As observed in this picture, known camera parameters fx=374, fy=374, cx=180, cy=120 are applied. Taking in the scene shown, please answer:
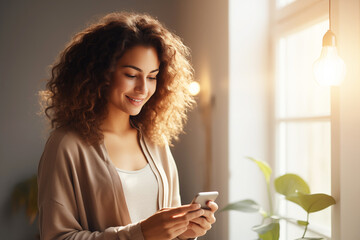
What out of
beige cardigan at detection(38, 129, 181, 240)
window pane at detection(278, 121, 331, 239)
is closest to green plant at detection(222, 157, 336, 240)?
window pane at detection(278, 121, 331, 239)

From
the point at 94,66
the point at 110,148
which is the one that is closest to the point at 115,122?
the point at 110,148

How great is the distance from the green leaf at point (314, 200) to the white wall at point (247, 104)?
87 cm

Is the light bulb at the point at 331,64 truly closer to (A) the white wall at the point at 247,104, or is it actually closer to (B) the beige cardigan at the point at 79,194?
(B) the beige cardigan at the point at 79,194

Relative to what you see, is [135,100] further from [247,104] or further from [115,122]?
[247,104]

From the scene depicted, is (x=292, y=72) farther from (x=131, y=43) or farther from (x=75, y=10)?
(x=75, y=10)

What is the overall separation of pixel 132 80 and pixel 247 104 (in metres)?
1.22

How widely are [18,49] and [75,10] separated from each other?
25.3 inches

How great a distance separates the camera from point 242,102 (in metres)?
2.31

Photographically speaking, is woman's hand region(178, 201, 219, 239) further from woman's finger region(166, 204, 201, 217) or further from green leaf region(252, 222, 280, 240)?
green leaf region(252, 222, 280, 240)

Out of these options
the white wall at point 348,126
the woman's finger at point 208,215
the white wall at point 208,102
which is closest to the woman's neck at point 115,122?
the woman's finger at point 208,215

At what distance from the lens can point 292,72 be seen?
213 cm

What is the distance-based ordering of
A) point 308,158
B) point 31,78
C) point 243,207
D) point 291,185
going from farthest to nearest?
point 31,78 → point 308,158 → point 243,207 → point 291,185

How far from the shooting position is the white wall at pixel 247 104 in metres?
2.30

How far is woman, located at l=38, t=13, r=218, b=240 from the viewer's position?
1.12 metres
